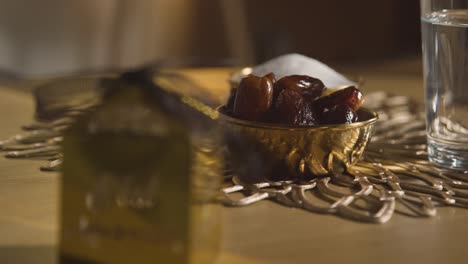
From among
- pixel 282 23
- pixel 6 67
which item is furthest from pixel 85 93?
pixel 282 23

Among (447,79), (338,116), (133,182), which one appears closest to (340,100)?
(338,116)

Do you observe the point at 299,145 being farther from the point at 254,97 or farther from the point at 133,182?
the point at 133,182

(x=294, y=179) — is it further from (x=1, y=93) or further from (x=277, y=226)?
(x=1, y=93)

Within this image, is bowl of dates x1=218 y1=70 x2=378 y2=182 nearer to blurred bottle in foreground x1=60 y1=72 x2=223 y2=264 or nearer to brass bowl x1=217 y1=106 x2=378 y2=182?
brass bowl x1=217 y1=106 x2=378 y2=182

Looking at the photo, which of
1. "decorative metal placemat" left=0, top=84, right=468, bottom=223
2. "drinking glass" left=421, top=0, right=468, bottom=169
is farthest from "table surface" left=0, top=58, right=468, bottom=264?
"drinking glass" left=421, top=0, right=468, bottom=169

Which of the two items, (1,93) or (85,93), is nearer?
(85,93)

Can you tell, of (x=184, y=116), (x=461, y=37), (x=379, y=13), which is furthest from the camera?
(x=379, y=13)

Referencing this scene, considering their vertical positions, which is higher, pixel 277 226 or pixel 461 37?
pixel 461 37

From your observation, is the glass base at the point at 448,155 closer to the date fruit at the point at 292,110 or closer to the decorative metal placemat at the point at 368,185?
the decorative metal placemat at the point at 368,185
